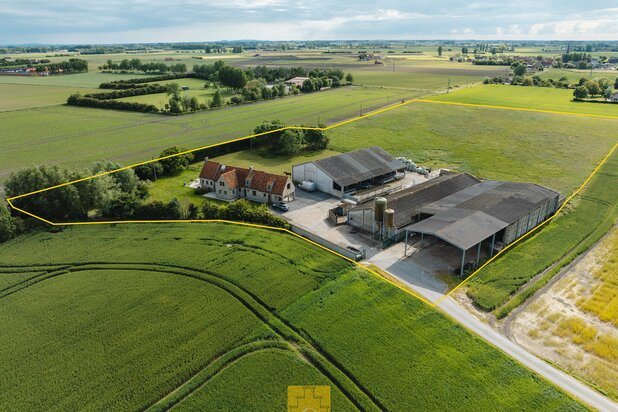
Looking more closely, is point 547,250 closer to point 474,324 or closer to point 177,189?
point 474,324

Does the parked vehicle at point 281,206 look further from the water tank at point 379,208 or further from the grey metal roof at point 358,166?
the water tank at point 379,208

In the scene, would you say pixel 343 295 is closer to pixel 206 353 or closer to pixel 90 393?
pixel 206 353

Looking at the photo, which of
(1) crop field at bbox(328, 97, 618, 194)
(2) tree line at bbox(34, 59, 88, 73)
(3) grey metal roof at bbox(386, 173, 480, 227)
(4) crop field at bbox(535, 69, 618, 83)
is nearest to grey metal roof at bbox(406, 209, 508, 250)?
(3) grey metal roof at bbox(386, 173, 480, 227)

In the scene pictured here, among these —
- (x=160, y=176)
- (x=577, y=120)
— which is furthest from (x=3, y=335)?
(x=577, y=120)

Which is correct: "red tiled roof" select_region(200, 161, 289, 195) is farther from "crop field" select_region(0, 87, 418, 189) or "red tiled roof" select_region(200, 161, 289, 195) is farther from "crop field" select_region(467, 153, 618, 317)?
"crop field" select_region(467, 153, 618, 317)

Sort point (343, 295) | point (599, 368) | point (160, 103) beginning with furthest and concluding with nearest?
point (160, 103)
point (343, 295)
point (599, 368)
